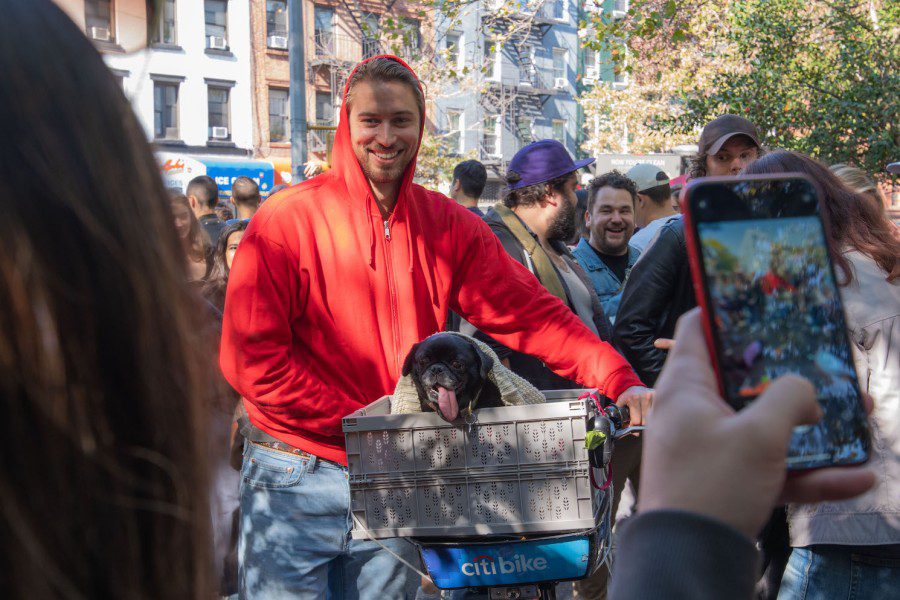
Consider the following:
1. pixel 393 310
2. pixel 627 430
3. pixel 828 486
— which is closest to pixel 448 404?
pixel 393 310

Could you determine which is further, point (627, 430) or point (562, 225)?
point (562, 225)

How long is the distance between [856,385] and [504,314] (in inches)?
86.0

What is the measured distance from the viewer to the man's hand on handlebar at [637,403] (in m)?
3.09

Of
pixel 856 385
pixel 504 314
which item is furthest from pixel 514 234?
pixel 856 385

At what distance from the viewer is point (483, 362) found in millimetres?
3137

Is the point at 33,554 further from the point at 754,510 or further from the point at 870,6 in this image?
the point at 870,6

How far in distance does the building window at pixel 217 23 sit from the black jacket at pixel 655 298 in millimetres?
32537

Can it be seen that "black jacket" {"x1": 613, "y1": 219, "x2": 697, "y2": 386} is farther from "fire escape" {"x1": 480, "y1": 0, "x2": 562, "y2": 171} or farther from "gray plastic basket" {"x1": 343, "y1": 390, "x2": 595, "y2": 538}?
"fire escape" {"x1": 480, "y1": 0, "x2": 562, "y2": 171}

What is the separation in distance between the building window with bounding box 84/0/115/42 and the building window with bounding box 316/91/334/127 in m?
36.6

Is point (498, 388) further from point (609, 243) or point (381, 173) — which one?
point (609, 243)

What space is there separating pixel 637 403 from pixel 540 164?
2.41 m

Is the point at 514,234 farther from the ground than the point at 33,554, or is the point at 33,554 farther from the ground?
the point at 514,234

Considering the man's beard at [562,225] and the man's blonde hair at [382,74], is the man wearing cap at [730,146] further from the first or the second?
the man's blonde hair at [382,74]

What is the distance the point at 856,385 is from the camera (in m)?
1.39
